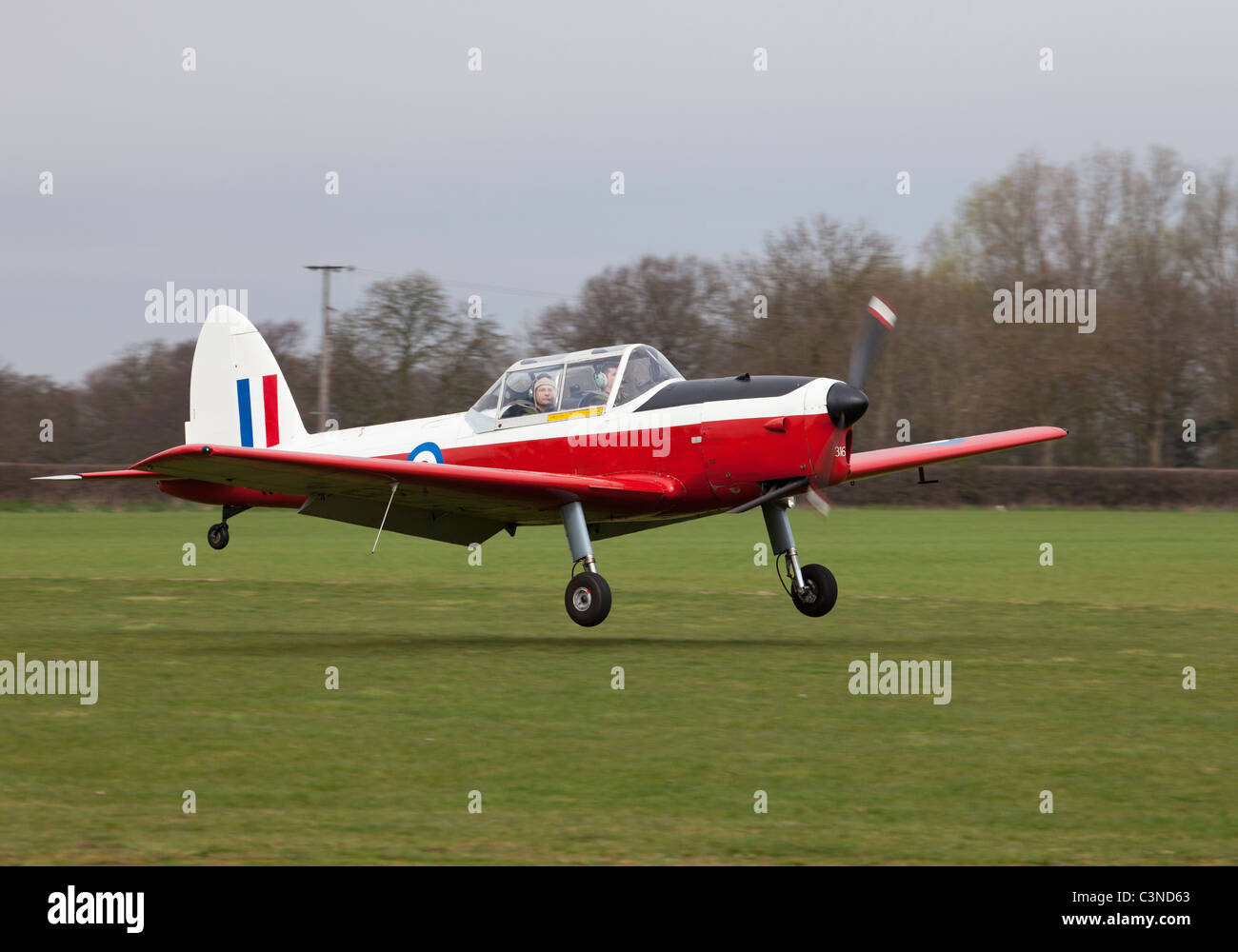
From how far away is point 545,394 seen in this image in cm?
1384

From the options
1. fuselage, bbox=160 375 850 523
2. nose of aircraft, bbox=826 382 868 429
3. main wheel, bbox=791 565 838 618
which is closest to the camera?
nose of aircraft, bbox=826 382 868 429

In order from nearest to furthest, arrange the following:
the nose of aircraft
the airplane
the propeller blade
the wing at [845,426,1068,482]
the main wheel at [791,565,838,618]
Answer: the nose of aircraft < the airplane < the propeller blade < the main wheel at [791,565,838,618] < the wing at [845,426,1068,482]

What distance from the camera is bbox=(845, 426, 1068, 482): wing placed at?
14891 mm

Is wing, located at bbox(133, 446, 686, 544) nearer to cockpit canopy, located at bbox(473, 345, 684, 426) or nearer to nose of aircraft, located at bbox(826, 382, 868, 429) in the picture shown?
cockpit canopy, located at bbox(473, 345, 684, 426)

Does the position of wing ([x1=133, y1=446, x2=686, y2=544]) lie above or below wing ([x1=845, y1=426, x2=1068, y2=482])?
below

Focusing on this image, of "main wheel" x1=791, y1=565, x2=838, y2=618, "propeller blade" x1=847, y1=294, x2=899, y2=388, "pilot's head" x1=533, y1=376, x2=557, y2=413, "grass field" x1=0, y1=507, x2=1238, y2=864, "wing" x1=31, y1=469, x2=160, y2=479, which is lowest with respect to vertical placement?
"grass field" x1=0, y1=507, x2=1238, y2=864

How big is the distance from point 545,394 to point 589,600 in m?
2.08

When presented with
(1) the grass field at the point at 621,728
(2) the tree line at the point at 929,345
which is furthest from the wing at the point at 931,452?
(2) the tree line at the point at 929,345

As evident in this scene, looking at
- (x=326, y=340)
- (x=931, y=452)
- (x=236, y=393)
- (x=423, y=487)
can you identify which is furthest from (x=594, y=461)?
(x=326, y=340)

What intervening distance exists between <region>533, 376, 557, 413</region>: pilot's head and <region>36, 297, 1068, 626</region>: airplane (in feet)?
0.04

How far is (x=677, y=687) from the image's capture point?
403 inches

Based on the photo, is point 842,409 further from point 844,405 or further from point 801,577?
point 801,577

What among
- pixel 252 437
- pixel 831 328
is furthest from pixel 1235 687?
pixel 831 328

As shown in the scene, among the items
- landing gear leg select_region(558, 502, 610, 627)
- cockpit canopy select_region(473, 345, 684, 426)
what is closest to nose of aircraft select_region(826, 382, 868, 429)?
cockpit canopy select_region(473, 345, 684, 426)
